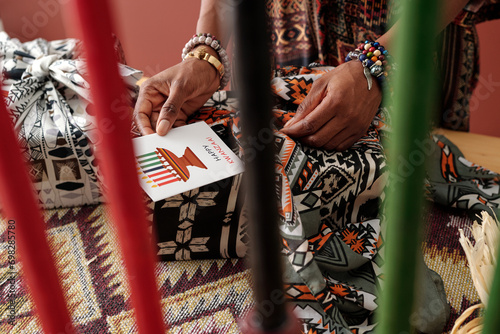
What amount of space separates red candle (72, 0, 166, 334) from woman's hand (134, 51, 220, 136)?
0.58m

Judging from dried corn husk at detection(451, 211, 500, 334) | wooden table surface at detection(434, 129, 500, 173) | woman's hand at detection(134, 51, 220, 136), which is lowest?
wooden table surface at detection(434, 129, 500, 173)

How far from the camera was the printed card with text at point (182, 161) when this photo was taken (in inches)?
27.0

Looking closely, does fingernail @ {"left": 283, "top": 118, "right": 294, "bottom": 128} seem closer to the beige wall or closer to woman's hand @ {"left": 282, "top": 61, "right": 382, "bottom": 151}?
woman's hand @ {"left": 282, "top": 61, "right": 382, "bottom": 151}

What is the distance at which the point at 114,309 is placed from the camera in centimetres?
70

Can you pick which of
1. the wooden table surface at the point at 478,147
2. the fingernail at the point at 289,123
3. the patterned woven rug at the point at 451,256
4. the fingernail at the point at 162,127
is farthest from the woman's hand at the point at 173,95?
the wooden table surface at the point at 478,147

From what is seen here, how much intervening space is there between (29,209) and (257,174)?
10 centimetres

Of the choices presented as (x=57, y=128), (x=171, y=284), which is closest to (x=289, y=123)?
(x=171, y=284)

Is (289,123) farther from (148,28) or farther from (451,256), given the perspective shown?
(148,28)

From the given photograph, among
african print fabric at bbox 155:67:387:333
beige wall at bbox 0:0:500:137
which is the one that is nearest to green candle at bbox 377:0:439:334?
african print fabric at bbox 155:67:387:333

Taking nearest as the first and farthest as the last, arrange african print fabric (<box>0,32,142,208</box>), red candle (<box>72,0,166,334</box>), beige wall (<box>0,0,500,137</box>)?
red candle (<box>72,0,166,334</box>) → african print fabric (<box>0,32,142,208</box>) → beige wall (<box>0,0,500,137</box>)

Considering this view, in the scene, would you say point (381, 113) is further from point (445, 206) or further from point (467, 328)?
point (467, 328)

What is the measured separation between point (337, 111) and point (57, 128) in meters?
0.52

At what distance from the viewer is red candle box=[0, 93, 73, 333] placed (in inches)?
6.8

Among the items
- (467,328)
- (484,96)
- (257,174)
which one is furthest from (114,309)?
(484,96)
